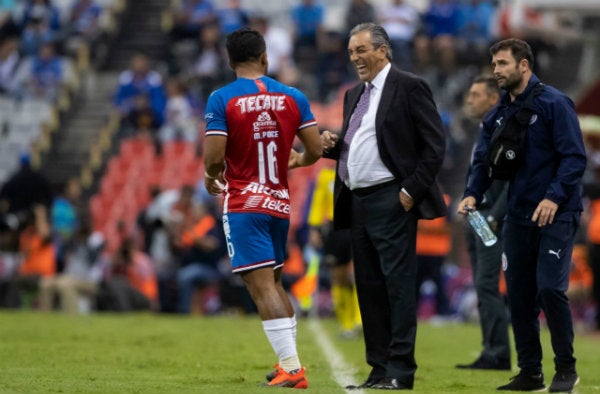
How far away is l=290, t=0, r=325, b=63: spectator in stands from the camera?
28.0m

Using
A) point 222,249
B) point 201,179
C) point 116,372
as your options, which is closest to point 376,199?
point 116,372

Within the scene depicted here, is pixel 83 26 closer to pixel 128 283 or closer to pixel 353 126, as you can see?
pixel 128 283

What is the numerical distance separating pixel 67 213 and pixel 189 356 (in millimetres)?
12324

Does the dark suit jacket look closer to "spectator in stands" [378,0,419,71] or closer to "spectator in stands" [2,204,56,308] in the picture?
"spectator in stands" [2,204,56,308]

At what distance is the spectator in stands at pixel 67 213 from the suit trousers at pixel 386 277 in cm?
1362

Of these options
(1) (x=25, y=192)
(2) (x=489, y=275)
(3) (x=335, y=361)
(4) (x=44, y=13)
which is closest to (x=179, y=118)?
(1) (x=25, y=192)

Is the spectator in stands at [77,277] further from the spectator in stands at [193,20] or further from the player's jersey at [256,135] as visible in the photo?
the player's jersey at [256,135]

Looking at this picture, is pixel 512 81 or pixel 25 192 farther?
pixel 25 192

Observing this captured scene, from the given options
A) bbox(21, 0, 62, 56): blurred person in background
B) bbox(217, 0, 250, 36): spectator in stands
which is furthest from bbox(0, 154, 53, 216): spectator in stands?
bbox(21, 0, 62, 56): blurred person in background

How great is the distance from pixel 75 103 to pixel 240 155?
20901 millimetres

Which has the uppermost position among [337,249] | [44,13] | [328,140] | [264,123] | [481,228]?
[44,13]

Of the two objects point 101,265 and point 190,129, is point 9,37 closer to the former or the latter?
point 190,129

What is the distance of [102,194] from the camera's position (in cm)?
2631

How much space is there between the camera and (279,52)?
1053 inches
